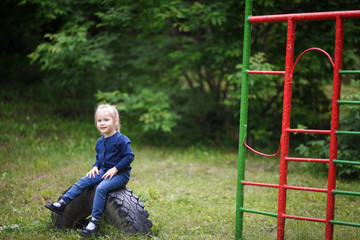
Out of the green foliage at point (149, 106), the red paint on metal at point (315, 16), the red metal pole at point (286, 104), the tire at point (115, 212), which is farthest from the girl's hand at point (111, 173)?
the green foliage at point (149, 106)

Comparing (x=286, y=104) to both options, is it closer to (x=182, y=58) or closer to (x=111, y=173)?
(x=111, y=173)

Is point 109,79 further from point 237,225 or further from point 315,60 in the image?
point 237,225

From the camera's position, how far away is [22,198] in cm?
479

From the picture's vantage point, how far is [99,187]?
357cm

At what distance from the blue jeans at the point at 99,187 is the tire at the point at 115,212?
0.05m

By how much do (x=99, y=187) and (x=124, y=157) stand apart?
0.38 m

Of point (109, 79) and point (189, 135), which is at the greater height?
point (109, 79)

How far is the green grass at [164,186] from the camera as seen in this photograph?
3871 millimetres

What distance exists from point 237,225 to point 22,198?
2899 mm

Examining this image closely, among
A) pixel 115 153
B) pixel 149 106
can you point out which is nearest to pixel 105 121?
pixel 115 153

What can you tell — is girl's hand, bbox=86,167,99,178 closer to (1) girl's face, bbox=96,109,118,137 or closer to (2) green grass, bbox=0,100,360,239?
(1) girl's face, bbox=96,109,118,137

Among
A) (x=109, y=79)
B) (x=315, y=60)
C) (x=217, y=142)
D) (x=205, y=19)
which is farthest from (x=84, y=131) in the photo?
(x=315, y=60)

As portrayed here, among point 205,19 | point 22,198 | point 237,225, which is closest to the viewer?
point 237,225

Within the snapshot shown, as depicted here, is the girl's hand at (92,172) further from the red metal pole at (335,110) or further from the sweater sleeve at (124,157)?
the red metal pole at (335,110)
